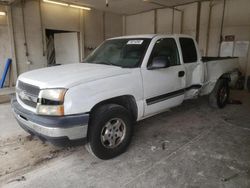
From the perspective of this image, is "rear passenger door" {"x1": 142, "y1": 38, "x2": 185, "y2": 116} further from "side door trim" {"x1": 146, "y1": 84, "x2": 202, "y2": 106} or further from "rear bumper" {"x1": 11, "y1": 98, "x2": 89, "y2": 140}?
"rear bumper" {"x1": 11, "y1": 98, "x2": 89, "y2": 140}

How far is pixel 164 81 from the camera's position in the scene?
3.21 m

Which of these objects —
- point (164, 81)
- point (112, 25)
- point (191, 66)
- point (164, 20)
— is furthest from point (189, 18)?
point (164, 81)

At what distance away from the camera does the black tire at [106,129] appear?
235cm

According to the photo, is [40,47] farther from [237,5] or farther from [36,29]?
[237,5]

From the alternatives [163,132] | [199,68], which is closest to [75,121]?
[163,132]

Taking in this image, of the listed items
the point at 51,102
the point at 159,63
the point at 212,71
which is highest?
the point at 159,63

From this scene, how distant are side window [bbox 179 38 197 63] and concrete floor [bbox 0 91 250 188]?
1.33 m

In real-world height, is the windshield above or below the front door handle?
above

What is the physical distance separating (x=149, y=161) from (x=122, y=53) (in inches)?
68.4

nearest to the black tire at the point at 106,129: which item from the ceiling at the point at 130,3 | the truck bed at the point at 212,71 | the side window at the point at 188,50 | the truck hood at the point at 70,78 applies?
the truck hood at the point at 70,78

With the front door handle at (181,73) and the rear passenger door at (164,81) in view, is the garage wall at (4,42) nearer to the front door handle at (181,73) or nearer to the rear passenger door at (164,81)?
the rear passenger door at (164,81)

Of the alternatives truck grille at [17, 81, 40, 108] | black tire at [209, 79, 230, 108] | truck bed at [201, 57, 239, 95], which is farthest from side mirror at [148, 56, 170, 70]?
black tire at [209, 79, 230, 108]

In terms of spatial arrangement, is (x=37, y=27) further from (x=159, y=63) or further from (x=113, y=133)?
(x=113, y=133)

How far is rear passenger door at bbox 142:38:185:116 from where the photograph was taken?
297cm
